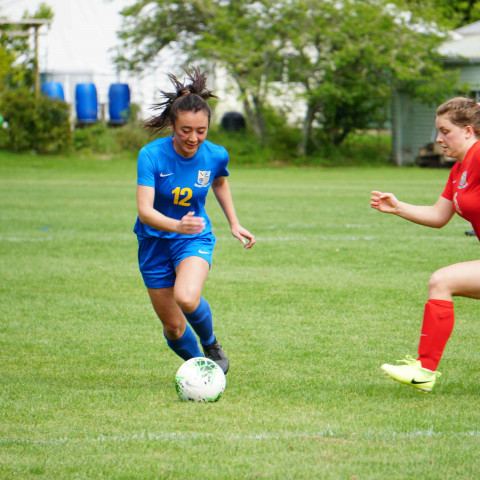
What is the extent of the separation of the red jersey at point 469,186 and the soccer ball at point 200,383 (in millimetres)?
1710

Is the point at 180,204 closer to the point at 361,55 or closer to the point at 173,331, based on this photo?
the point at 173,331

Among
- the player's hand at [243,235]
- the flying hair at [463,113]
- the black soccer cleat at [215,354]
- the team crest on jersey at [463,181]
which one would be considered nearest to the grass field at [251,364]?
the black soccer cleat at [215,354]

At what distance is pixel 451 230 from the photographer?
39.0ft

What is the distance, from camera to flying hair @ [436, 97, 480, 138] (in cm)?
438

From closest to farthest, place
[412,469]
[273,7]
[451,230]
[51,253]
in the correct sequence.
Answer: [412,469], [51,253], [451,230], [273,7]

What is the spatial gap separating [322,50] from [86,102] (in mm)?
10699

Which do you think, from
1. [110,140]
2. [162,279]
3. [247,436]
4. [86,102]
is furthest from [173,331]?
[86,102]

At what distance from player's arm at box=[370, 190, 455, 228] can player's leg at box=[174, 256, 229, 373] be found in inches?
45.9

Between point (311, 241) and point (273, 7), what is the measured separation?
1921 cm

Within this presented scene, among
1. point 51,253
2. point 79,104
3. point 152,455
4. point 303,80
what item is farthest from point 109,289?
point 79,104

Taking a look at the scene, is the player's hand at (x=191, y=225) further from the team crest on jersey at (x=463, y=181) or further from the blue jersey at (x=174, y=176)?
the team crest on jersey at (x=463, y=181)

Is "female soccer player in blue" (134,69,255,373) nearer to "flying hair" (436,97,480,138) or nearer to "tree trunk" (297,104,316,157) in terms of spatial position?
"flying hair" (436,97,480,138)

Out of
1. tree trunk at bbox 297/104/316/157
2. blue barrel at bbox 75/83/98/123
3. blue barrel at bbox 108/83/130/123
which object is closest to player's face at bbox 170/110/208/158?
tree trunk at bbox 297/104/316/157

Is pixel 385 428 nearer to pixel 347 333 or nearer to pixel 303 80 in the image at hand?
pixel 347 333
